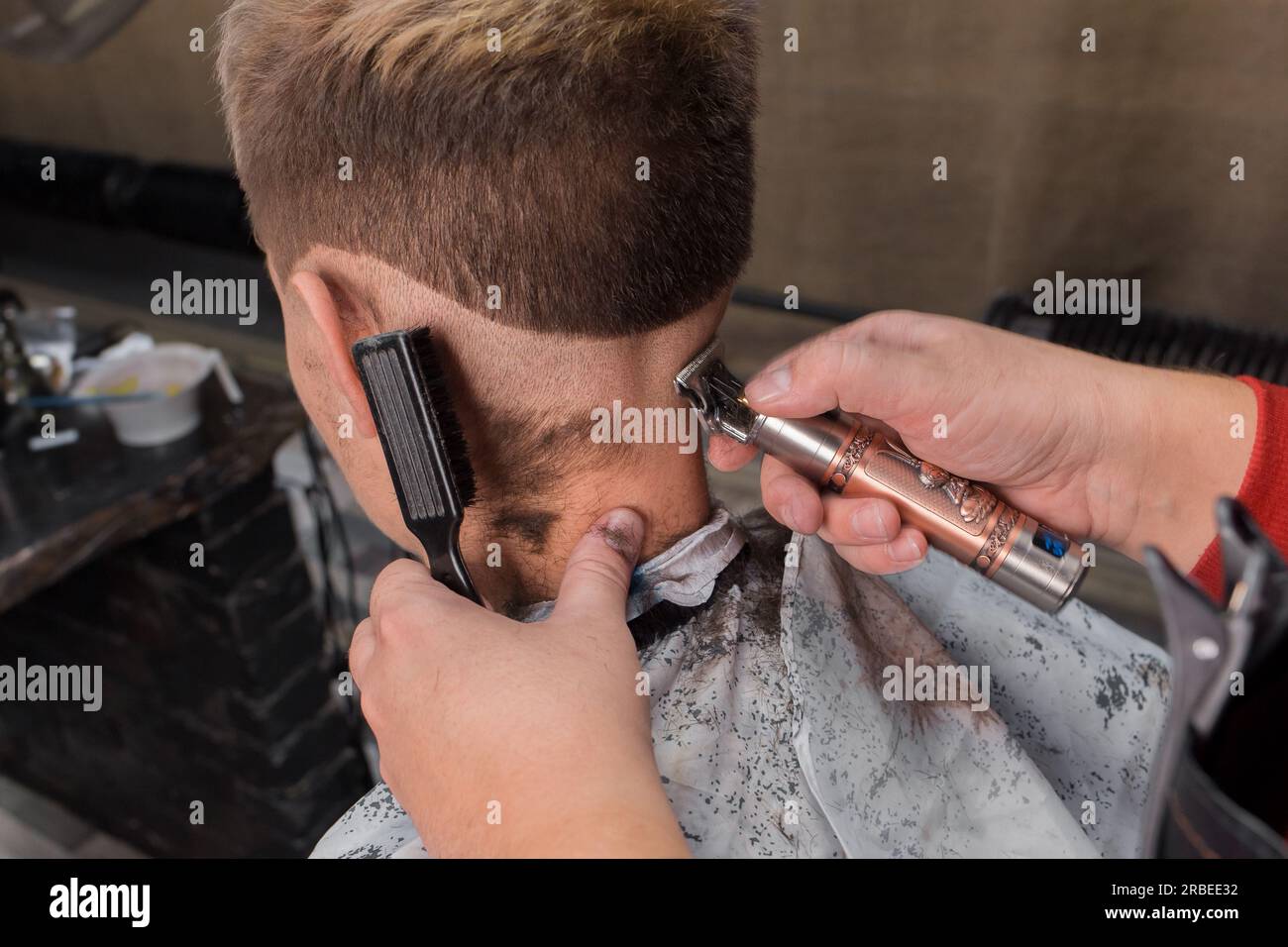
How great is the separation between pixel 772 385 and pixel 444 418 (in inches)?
14.0

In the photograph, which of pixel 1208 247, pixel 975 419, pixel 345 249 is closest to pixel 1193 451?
pixel 975 419

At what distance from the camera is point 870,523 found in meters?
1.10

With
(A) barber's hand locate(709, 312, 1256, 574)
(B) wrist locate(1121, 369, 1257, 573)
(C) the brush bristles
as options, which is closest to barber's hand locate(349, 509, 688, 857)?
(C) the brush bristles

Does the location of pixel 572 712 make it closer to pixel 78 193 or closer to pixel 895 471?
pixel 895 471

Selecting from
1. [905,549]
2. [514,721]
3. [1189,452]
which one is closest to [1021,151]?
[1189,452]

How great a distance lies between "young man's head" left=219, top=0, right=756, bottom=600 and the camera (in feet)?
2.93

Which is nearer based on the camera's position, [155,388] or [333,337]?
[333,337]

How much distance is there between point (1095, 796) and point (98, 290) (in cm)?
489

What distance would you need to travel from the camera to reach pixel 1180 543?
1254 millimetres

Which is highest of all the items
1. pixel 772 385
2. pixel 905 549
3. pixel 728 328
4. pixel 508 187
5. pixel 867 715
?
pixel 508 187

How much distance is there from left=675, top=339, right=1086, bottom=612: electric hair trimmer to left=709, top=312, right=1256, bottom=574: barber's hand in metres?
0.04

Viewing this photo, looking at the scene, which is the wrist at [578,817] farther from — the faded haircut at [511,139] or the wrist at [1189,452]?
the wrist at [1189,452]

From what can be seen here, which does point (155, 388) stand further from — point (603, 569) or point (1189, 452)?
point (1189, 452)

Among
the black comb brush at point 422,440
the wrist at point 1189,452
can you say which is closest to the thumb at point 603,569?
the black comb brush at point 422,440
